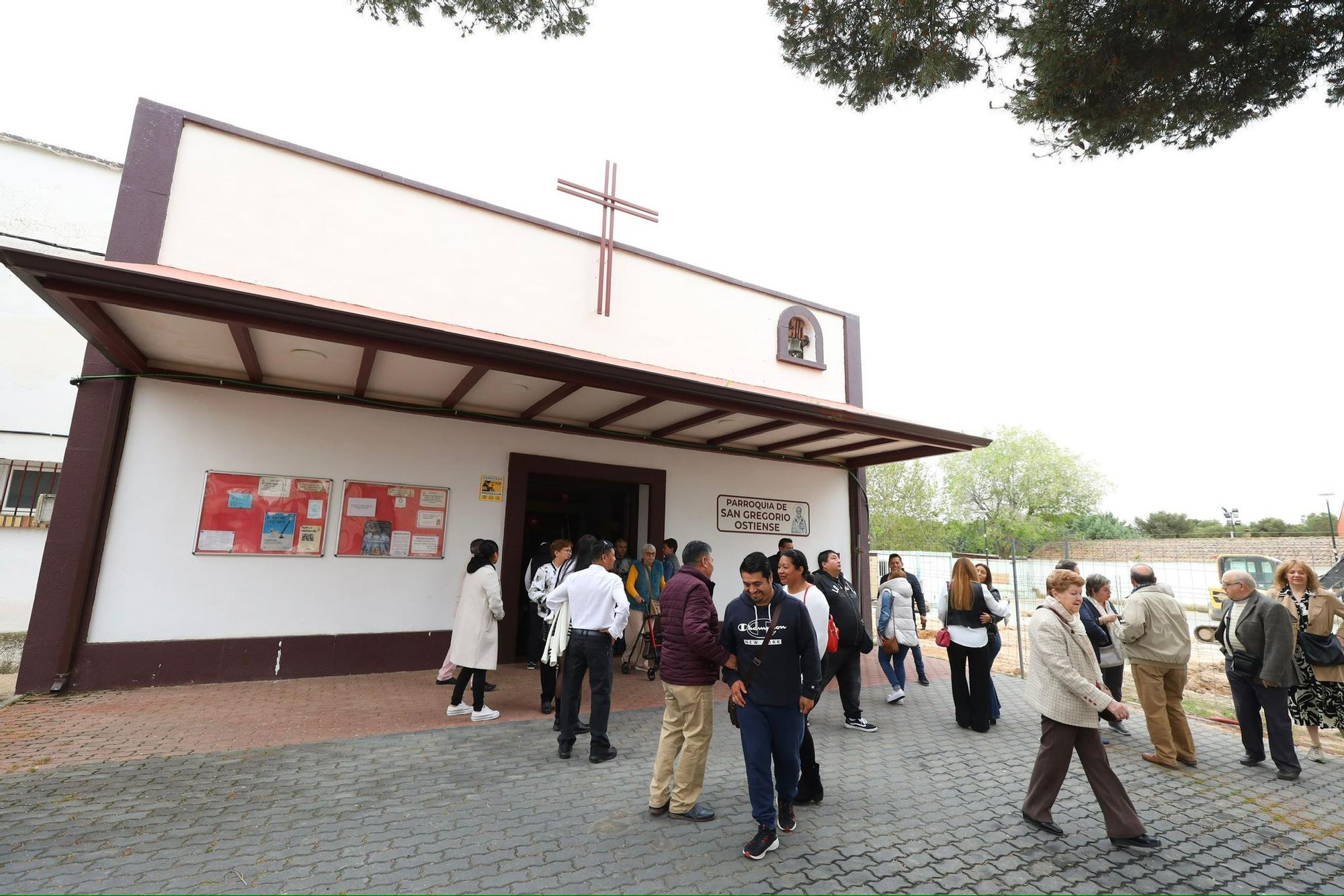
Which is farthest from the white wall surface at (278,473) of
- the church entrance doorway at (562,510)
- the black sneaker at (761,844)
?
the black sneaker at (761,844)

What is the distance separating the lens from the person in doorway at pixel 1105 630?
5.89m

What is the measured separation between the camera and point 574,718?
4762 mm

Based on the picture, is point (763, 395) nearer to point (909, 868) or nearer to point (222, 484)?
point (909, 868)

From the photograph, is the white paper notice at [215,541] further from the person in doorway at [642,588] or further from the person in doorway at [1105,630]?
the person in doorway at [1105,630]

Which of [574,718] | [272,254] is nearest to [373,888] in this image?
[574,718]

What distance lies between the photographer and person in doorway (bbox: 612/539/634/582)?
26.5ft

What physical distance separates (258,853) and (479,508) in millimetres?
5160

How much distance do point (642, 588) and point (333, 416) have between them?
14.9ft

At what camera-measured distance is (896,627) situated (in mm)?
7469

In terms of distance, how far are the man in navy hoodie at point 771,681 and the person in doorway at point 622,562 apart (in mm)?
4192

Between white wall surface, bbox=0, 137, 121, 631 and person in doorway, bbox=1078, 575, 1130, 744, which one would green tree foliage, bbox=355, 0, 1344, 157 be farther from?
white wall surface, bbox=0, 137, 121, 631

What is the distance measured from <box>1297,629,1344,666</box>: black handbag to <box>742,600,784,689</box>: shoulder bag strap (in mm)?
5187

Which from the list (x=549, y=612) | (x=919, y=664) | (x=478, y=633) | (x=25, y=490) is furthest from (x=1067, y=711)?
(x=25, y=490)

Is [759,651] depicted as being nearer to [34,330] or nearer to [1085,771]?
[1085,771]
